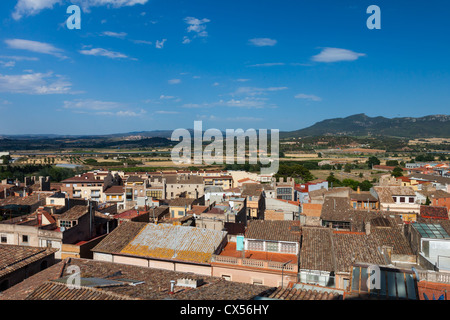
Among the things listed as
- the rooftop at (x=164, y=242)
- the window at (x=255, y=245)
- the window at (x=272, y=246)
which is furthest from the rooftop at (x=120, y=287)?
the window at (x=272, y=246)

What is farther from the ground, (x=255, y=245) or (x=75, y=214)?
(x=75, y=214)

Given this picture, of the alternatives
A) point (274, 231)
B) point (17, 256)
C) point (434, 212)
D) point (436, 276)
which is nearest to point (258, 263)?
point (274, 231)

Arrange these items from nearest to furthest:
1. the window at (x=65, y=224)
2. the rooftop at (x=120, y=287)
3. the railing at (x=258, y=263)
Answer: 1. the rooftop at (x=120, y=287)
2. the railing at (x=258, y=263)
3. the window at (x=65, y=224)

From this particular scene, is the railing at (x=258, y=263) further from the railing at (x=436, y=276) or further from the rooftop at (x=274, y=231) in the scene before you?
the railing at (x=436, y=276)

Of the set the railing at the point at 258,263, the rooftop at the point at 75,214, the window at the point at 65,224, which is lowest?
the railing at the point at 258,263

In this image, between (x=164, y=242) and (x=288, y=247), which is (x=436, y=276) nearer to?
(x=288, y=247)

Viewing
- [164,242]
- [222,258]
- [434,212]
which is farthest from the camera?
[434,212]

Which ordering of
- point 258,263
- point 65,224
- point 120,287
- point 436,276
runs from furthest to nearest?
1. point 65,224
2. point 258,263
3. point 436,276
4. point 120,287
